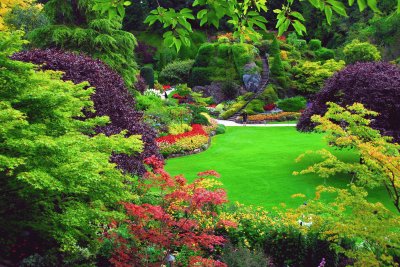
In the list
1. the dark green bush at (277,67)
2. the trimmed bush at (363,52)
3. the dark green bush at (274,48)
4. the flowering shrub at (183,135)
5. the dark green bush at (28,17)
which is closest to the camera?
the flowering shrub at (183,135)

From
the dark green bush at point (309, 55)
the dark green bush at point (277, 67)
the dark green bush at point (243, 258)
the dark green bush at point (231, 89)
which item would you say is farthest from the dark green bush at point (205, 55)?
the dark green bush at point (243, 258)

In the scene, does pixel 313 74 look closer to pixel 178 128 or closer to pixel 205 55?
pixel 205 55

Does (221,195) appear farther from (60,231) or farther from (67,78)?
(67,78)

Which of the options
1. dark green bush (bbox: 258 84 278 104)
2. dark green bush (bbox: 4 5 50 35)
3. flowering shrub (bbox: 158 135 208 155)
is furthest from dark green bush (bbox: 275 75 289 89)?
dark green bush (bbox: 4 5 50 35)

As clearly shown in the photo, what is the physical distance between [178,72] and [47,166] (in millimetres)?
39356

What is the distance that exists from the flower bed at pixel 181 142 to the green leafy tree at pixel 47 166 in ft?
39.2

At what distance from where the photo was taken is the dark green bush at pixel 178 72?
144 ft

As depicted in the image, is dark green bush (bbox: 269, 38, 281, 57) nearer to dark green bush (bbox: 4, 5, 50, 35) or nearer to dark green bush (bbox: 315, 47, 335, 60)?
dark green bush (bbox: 315, 47, 335, 60)

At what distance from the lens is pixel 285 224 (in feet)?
29.3

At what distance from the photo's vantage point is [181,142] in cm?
1997

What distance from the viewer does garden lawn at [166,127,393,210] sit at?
41.6ft

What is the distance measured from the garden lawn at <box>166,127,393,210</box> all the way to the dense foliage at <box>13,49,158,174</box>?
393cm

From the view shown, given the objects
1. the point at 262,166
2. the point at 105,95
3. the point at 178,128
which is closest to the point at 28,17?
the point at 178,128

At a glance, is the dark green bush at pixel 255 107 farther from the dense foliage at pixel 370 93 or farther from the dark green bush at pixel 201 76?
the dense foliage at pixel 370 93
